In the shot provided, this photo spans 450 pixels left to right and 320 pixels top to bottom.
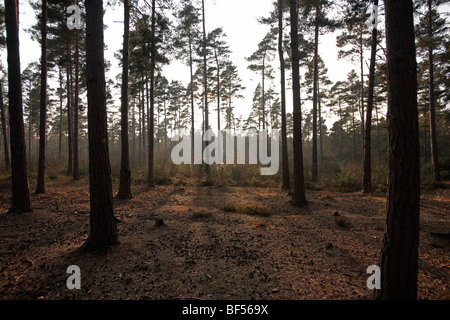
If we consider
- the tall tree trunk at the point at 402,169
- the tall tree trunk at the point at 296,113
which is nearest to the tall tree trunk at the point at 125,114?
the tall tree trunk at the point at 296,113

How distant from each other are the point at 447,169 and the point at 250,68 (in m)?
20.0

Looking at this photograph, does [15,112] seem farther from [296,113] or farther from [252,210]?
[296,113]

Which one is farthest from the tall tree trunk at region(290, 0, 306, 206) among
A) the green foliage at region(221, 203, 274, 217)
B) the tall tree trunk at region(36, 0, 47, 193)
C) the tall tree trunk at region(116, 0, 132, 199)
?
the tall tree trunk at region(36, 0, 47, 193)

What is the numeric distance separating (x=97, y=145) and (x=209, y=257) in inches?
118

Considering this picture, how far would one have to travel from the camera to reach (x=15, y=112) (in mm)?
6383

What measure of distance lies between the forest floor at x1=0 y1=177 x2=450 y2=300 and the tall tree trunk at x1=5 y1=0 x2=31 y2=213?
781mm

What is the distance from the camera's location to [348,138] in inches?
1646

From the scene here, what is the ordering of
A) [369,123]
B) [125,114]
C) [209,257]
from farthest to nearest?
[369,123], [125,114], [209,257]

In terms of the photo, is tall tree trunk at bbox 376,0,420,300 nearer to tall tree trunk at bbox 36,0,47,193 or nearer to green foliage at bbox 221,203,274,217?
green foliage at bbox 221,203,274,217

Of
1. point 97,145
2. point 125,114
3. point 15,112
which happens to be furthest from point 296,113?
point 15,112

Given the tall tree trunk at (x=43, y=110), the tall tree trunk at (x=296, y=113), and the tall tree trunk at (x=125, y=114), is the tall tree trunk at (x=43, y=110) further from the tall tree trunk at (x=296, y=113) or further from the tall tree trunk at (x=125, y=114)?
the tall tree trunk at (x=296, y=113)

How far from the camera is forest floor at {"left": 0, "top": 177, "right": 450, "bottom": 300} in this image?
287 cm
